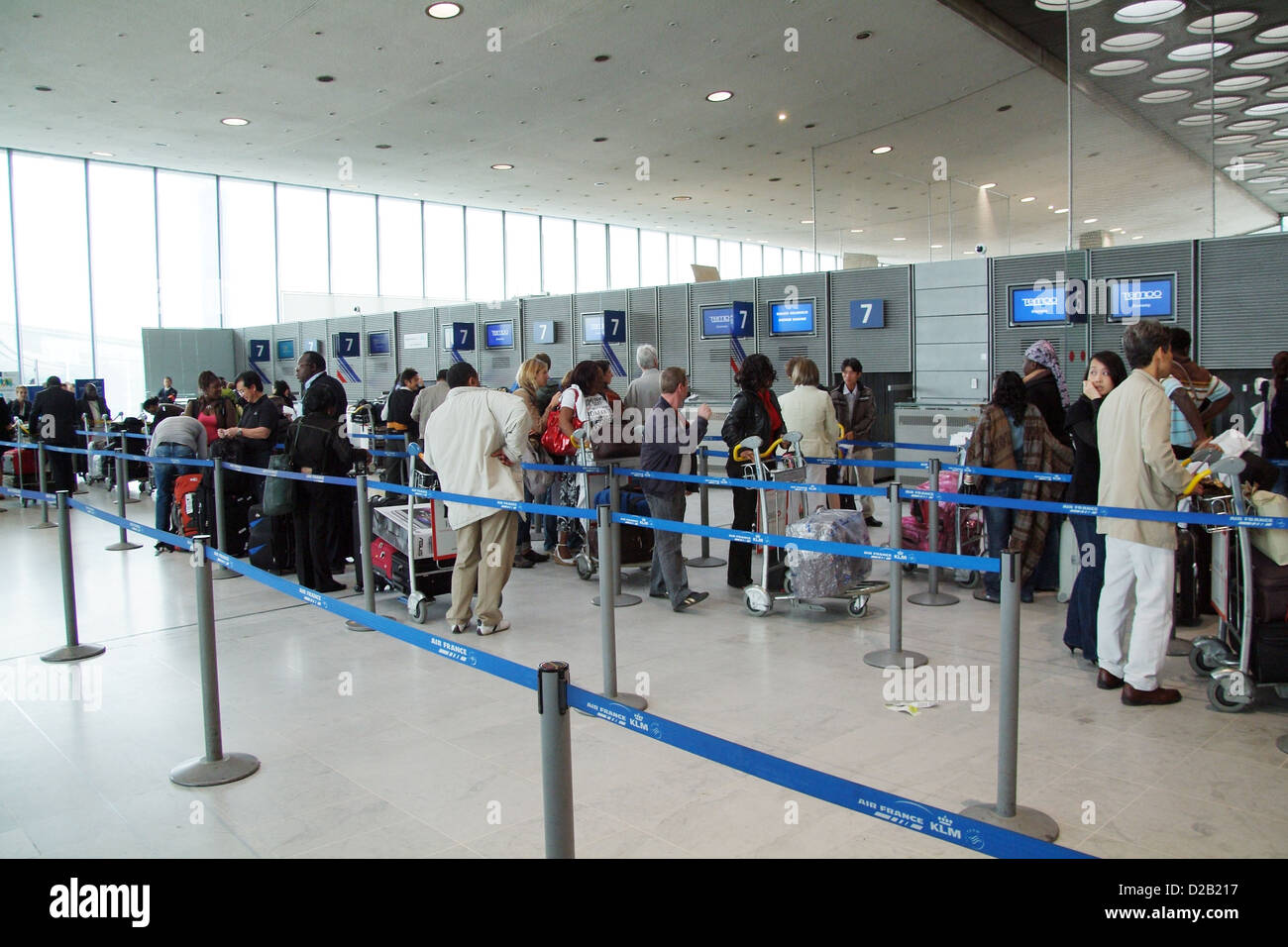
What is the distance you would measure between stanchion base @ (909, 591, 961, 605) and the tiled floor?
0.32m

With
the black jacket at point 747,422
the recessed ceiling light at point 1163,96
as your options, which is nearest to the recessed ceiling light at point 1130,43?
the recessed ceiling light at point 1163,96

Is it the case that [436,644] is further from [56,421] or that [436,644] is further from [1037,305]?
[56,421]

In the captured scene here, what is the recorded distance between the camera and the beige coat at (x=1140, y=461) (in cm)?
414

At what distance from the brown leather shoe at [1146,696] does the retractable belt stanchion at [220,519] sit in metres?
6.77

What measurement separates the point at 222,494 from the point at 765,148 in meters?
13.2

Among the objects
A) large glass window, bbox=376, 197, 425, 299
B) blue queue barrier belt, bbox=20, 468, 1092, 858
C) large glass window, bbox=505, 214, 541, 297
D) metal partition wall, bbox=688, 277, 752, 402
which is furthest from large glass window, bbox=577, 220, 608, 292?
blue queue barrier belt, bbox=20, 468, 1092, 858

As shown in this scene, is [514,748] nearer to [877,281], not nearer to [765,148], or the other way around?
[877,281]

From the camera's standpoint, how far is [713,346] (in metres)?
13.8

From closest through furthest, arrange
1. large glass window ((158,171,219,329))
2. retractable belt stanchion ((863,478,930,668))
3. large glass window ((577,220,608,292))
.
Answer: retractable belt stanchion ((863,478,930,668)), large glass window ((158,171,219,329)), large glass window ((577,220,608,292))

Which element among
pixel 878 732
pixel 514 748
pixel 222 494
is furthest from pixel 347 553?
pixel 878 732

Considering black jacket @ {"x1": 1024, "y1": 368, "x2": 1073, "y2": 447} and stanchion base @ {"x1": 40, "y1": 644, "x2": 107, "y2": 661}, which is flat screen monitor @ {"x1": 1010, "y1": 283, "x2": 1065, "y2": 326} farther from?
stanchion base @ {"x1": 40, "y1": 644, "x2": 107, "y2": 661}

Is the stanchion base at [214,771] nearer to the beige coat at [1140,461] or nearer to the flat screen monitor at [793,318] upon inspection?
the beige coat at [1140,461]

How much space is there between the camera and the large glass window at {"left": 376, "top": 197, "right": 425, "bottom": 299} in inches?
915
